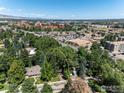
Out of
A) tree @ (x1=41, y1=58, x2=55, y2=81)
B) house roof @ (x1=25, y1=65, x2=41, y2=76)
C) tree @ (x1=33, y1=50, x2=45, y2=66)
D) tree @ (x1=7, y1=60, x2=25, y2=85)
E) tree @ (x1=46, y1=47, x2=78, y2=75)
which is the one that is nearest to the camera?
tree @ (x1=7, y1=60, x2=25, y2=85)

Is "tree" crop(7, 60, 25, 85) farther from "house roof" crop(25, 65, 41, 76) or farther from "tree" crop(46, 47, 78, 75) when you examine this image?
"tree" crop(46, 47, 78, 75)

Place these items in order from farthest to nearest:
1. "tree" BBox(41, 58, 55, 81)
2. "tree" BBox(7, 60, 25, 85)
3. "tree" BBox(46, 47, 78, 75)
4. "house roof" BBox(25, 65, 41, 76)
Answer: "tree" BBox(46, 47, 78, 75), "house roof" BBox(25, 65, 41, 76), "tree" BBox(41, 58, 55, 81), "tree" BBox(7, 60, 25, 85)

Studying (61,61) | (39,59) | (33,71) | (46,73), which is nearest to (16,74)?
(46,73)

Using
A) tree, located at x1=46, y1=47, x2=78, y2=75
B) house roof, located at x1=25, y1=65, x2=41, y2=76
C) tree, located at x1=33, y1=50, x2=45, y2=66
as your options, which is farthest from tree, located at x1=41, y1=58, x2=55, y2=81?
tree, located at x1=33, y1=50, x2=45, y2=66

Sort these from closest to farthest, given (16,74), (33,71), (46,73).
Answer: (16,74) → (46,73) → (33,71)

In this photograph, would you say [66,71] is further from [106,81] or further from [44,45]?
[44,45]

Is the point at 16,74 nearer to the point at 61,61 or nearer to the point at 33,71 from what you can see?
the point at 33,71

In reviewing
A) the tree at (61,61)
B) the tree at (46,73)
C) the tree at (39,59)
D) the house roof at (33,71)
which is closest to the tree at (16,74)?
the house roof at (33,71)

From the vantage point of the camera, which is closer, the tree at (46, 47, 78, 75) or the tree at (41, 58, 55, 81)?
the tree at (41, 58, 55, 81)

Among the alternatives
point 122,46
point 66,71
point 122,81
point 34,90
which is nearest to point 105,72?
point 122,81

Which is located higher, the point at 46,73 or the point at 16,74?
the point at 16,74

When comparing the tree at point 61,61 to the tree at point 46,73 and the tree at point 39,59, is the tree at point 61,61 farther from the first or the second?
the tree at point 46,73
